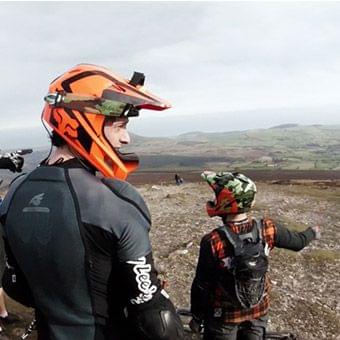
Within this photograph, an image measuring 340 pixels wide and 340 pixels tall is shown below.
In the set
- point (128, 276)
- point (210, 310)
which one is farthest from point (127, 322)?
point (210, 310)

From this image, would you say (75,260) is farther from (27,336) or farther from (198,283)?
(27,336)

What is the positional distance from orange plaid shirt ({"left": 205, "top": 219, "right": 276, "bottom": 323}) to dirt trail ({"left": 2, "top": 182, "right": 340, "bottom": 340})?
5243 mm

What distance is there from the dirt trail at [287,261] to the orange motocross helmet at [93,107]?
7.42m

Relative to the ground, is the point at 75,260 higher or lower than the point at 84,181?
lower

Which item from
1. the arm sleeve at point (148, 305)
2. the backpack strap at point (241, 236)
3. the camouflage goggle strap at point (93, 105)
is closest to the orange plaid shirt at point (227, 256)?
the backpack strap at point (241, 236)

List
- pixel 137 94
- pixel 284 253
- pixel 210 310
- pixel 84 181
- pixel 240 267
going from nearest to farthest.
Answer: pixel 84 181
pixel 137 94
pixel 240 267
pixel 210 310
pixel 284 253

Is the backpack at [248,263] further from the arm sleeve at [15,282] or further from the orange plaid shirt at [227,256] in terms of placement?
the arm sleeve at [15,282]

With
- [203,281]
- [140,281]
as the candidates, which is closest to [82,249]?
[140,281]

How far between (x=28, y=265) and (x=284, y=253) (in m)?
13.5

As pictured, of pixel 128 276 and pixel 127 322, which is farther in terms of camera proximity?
pixel 127 322

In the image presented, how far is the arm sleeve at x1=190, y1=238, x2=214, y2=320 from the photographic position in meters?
5.17

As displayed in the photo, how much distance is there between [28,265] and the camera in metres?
2.86

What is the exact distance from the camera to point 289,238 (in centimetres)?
539

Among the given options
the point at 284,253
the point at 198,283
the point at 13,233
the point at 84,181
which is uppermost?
the point at 84,181
